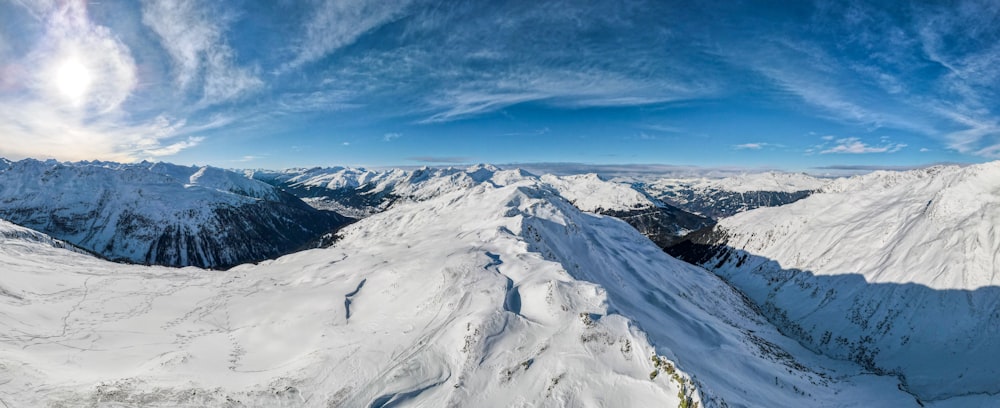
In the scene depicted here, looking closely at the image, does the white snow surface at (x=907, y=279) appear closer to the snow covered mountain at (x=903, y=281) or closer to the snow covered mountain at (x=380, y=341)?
the snow covered mountain at (x=903, y=281)

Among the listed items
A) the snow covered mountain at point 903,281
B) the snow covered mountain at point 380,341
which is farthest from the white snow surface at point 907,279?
the snow covered mountain at point 380,341

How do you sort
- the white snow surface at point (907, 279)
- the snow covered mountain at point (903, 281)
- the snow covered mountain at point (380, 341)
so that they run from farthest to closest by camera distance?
the white snow surface at point (907, 279) < the snow covered mountain at point (903, 281) < the snow covered mountain at point (380, 341)

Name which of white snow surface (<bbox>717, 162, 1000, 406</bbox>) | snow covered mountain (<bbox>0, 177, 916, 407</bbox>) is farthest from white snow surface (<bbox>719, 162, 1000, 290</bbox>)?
snow covered mountain (<bbox>0, 177, 916, 407</bbox>)

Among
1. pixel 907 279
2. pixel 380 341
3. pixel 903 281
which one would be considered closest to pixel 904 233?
pixel 907 279

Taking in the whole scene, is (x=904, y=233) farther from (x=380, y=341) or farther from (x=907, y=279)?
(x=380, y=341)

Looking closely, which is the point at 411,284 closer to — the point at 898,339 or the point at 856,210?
the point at 898,339
